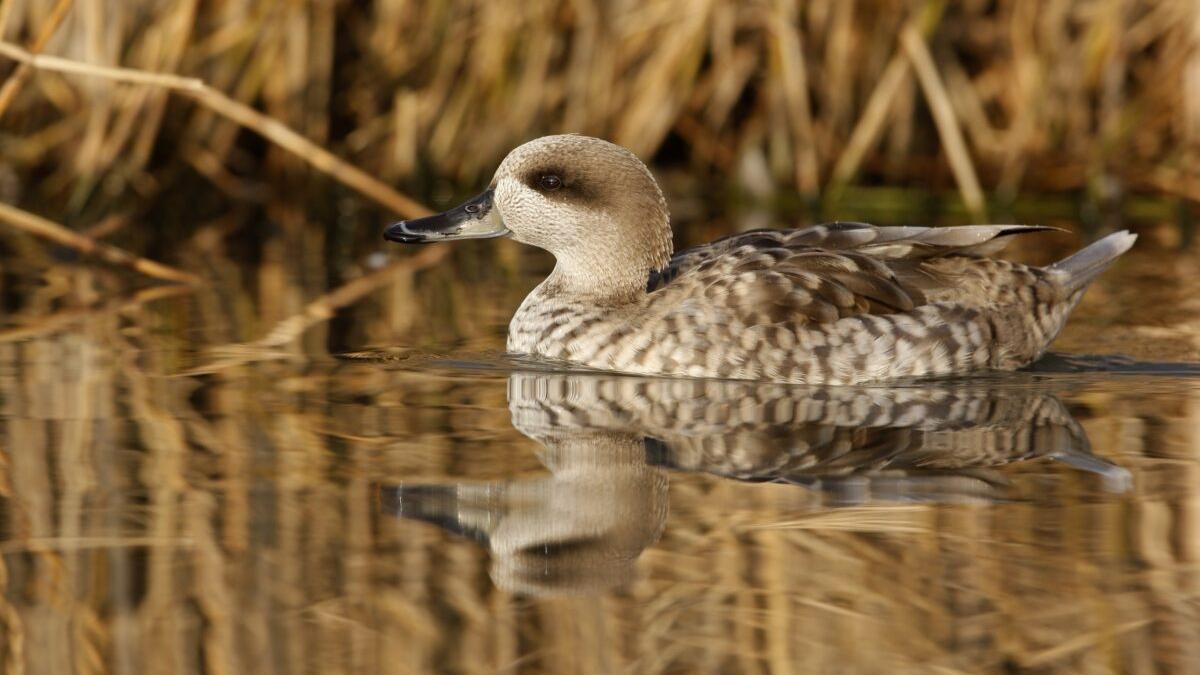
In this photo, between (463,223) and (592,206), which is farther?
(463,223)

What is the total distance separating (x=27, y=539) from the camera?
373cm

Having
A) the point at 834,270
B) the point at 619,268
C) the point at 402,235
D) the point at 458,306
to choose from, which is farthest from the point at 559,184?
the point at 458,306

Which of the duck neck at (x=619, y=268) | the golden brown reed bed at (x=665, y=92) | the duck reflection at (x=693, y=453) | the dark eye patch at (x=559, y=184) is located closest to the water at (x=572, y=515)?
the duck reflection at (x=693, y=453)

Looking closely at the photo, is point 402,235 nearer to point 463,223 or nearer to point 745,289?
point 463,223

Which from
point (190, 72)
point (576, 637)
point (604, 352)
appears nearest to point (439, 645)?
point (576, 637)

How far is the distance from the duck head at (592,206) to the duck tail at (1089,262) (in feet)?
4.79

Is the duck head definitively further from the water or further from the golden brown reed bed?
the golden brown reed bed

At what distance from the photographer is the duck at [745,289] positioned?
5.96m

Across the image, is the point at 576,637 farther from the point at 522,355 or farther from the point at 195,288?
the point at 195,288

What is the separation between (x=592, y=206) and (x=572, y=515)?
2469 mm

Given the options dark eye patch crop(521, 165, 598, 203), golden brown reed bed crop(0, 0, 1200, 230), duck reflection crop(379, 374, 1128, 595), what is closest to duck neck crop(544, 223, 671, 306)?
dark eye patch crop(521, 165, 598, 203)

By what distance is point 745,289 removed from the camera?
6.02 metres

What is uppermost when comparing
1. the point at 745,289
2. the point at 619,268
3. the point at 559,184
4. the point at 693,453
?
the point at 559,184

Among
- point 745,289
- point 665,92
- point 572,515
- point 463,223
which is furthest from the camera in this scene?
point 665,92
